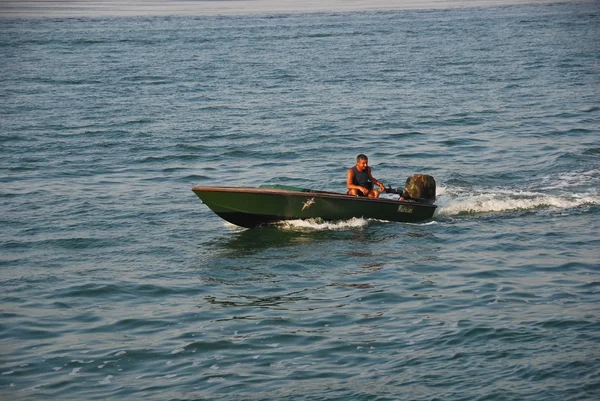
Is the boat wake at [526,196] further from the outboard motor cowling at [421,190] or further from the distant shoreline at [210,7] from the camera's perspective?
the distant shoreline at [210,7]

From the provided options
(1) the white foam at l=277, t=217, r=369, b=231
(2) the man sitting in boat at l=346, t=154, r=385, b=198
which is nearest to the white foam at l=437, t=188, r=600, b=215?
(2) the man sitting in boat at l=346, t=154, r=385, b=198

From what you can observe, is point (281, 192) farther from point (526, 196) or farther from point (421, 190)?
point (526, 196)

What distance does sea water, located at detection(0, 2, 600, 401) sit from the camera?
1400 cm

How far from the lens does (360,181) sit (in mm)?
21656

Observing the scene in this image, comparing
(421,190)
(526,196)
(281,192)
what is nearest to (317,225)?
(281,192)

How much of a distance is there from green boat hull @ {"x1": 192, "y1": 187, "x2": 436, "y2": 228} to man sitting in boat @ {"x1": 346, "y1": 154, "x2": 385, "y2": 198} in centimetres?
53

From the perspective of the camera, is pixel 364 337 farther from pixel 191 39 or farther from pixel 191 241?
pixel 191 39

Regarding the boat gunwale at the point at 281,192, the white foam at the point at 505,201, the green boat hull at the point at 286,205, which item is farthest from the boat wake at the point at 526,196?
the boat gunwale at the point at 281,192

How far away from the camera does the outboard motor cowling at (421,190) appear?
21.9 m

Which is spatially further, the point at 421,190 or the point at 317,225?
the point at 421,190

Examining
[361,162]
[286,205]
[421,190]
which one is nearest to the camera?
[286,205]

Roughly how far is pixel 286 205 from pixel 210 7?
71.9 metres

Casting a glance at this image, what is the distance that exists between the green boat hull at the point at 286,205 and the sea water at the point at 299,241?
11.9 inches

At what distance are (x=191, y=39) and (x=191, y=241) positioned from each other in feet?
138
